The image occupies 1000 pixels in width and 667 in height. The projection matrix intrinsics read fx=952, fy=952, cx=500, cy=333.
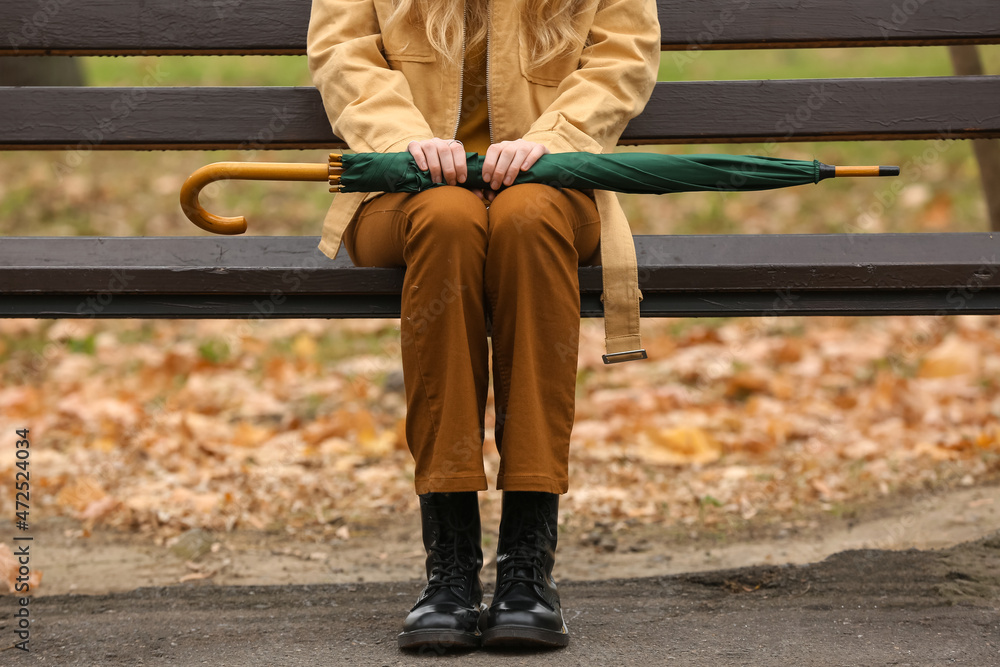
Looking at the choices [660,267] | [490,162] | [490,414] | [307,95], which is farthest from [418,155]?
[490,414]

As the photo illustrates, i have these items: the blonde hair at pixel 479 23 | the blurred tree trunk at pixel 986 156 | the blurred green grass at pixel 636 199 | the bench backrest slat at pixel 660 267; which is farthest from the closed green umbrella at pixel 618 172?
the blurred green grass at pixel 636 199

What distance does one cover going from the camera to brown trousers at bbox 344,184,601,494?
1.72 metres

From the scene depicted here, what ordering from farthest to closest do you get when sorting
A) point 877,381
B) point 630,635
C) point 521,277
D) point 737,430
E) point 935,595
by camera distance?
point 877,381 < point 737,430 < point 935,595 < point 630,635 < point 521,277

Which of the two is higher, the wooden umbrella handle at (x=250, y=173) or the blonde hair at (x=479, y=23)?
the blonde hair at (x=479, y=23)

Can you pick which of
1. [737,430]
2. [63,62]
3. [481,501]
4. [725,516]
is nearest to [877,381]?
[737,430]

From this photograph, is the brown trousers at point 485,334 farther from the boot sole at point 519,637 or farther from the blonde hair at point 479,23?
the blonde hair at point 479,23

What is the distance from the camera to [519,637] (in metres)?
1.72

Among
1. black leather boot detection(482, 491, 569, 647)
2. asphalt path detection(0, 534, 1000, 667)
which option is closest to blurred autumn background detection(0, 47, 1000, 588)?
asphalt path detection(0, 534, 1000, 667)

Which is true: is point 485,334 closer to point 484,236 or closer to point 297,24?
point 484,236

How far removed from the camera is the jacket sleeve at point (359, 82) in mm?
1977

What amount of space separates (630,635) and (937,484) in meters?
1.44

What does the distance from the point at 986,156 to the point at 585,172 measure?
207 cm

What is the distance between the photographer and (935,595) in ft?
6.64

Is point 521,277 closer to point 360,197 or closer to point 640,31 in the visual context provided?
point 360,197
